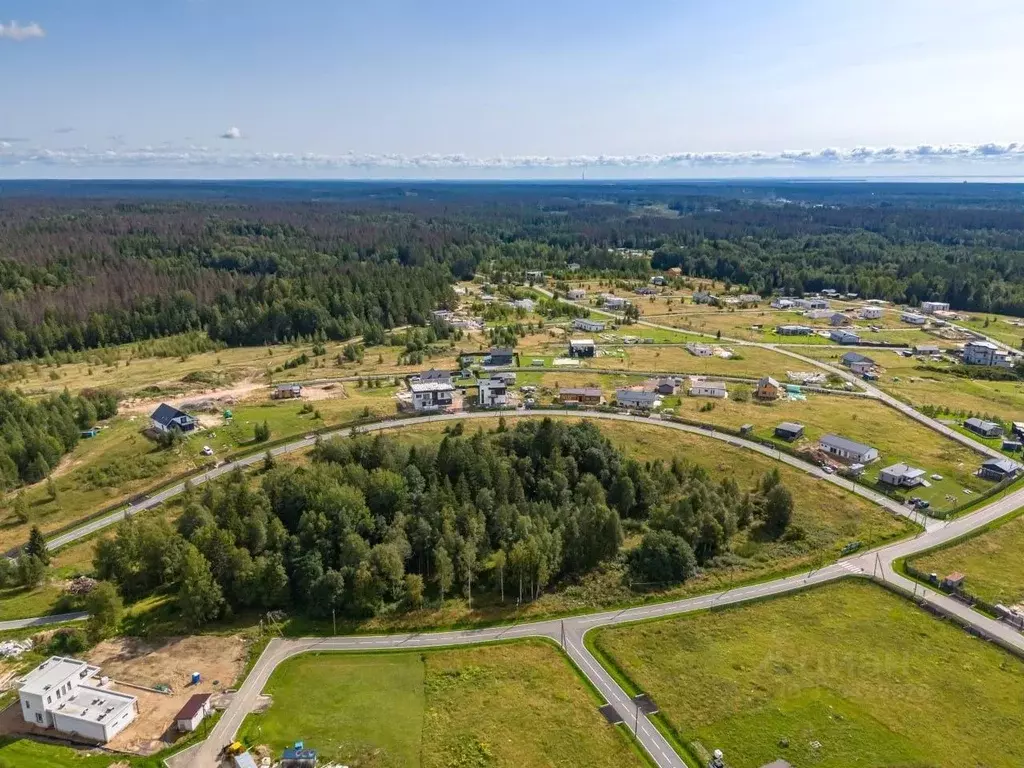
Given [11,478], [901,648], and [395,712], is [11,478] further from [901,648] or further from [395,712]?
[901,648]

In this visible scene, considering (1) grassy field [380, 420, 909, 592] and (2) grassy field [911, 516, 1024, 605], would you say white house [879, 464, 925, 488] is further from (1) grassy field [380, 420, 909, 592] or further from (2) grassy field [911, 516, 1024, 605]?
(2) grassy field [911, 516, 1024, 605]

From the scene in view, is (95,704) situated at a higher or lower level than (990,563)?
higher

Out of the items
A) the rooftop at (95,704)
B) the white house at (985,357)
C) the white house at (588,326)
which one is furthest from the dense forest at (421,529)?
the white house at (985,357)

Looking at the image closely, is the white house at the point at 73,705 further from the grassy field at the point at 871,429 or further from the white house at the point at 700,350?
the white house at the point at 700,350

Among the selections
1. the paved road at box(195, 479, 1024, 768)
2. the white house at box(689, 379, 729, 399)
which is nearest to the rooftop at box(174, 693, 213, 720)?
the paved road at box(195, 479, 1024, 768)

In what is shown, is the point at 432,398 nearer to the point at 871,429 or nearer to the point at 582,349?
the point at 582,349

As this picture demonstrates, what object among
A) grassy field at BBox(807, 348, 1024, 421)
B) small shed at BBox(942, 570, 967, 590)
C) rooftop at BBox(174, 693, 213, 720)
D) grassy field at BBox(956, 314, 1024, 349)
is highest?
rooftop at BBox(174, 693, 213, 720)

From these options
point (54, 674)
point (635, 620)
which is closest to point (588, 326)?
point (635, 620)
